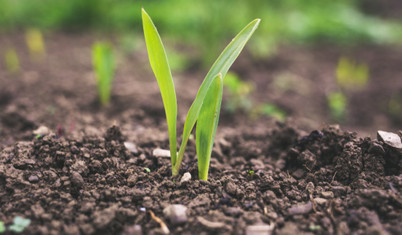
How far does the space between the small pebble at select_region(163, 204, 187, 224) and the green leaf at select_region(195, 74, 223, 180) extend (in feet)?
0.68

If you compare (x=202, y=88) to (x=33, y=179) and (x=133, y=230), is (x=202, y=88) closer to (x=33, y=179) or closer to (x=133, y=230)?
(x=133, y=230)

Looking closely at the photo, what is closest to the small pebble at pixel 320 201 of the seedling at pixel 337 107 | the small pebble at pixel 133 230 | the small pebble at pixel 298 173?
the small pebble at pixel 298 173

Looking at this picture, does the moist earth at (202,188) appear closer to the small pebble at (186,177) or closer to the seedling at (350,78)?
the small pebble at (186,177)

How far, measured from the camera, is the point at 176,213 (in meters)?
1.19

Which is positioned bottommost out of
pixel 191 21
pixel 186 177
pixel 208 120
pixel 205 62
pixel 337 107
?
pixel 337 107

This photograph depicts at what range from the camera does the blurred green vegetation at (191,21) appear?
13.1 ft

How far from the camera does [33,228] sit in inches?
44.5

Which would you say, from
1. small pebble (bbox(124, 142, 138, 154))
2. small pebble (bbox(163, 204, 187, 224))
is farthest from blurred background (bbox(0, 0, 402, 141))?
small pebble (bbox(163, 204, 187, 224))

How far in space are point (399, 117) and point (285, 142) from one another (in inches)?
67.5

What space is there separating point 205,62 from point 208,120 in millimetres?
2190

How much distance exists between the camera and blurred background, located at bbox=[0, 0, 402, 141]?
247 centimetres

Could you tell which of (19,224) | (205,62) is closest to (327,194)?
(19,224)

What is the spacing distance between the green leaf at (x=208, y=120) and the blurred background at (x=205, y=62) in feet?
3.30

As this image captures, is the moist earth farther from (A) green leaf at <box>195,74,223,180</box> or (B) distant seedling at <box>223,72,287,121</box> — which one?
(B) distant seedling at <box>223,72,287,121</box>
